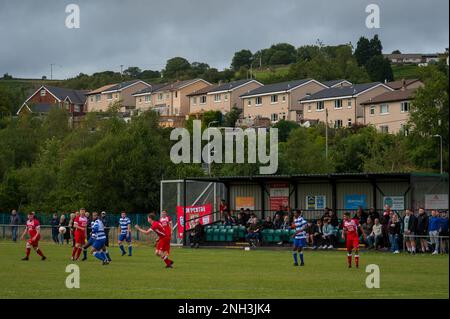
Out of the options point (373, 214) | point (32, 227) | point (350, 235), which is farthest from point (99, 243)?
point (373, 214)

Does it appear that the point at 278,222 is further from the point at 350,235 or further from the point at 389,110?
the point at 389,110

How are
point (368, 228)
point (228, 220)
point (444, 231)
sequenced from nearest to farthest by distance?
point (444, 231), point (368, 228), point (228, 220)

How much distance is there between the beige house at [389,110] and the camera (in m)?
111

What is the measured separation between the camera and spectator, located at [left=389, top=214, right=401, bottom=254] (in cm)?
3969

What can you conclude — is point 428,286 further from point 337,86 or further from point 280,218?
point 337,86

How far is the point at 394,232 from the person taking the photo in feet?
131

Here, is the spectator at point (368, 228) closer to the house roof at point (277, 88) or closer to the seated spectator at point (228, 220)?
the seated spectator at point (228, 220)

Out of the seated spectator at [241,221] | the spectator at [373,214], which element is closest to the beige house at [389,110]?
the seated spectator at [241,221]

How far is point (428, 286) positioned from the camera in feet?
73.3

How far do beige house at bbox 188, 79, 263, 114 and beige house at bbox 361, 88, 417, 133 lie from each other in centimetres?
2766

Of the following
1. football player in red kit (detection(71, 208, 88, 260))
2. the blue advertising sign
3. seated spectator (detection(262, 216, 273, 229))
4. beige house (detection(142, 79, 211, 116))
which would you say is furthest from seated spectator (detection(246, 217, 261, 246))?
beige house (detection(142, 79, 211, 116))

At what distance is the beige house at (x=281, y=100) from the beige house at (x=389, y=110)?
13906 mm

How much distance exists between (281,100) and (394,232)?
88736 mm

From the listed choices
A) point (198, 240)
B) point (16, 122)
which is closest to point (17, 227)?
point (198, 240)
